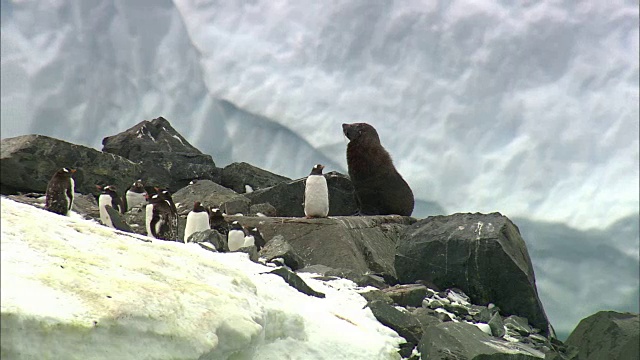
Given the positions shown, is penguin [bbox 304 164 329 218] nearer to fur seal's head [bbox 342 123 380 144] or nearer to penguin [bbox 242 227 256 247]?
penguin [bbox 242 227 256 247]

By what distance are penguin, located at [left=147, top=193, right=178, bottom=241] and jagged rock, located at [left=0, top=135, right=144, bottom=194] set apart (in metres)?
2.90

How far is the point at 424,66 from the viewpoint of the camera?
1184 centimetres

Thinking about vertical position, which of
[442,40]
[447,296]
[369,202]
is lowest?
[447,296]

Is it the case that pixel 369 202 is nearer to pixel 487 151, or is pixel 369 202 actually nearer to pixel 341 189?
pixel 341 189

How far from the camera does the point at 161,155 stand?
13.6 m

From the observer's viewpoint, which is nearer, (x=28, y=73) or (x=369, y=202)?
(x=369, y=202)

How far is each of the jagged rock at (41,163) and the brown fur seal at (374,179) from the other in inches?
170

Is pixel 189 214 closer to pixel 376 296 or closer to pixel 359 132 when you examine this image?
pixel 359 132

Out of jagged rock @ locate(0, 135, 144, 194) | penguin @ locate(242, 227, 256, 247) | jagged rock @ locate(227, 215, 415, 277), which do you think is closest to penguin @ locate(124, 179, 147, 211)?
jagged rock @ locate(0, 135, 144, 194)

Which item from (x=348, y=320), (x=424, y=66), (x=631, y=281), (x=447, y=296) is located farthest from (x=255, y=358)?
(x=424, y=66)

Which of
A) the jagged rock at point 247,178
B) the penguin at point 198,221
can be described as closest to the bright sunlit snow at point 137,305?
the penguin at point 198,221

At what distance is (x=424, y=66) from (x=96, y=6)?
23.0 feet

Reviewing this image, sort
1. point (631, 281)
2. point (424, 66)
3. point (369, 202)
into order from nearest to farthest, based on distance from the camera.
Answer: point (369, 202) → point (631, 281) → point (424, 66)

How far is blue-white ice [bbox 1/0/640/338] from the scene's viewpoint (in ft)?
35.5
